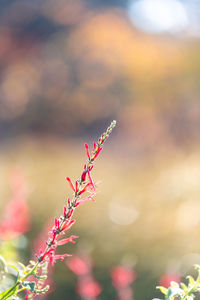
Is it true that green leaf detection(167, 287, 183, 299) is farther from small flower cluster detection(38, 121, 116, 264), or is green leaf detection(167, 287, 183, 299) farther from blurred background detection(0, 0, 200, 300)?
blurred background detection(0, 0, 200, 300)

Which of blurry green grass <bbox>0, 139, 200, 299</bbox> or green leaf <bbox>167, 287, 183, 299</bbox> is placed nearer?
green leaf <bbox>167, 287, 183, 299</bbox>

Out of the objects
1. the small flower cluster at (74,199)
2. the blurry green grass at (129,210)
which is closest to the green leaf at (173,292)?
the small flower cluster at (74,199)

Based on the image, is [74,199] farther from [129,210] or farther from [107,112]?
[107,112]

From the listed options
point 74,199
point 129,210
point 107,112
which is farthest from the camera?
point 107,112

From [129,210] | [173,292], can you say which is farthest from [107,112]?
[173,292]

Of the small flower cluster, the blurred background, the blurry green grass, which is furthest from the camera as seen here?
the blurred background

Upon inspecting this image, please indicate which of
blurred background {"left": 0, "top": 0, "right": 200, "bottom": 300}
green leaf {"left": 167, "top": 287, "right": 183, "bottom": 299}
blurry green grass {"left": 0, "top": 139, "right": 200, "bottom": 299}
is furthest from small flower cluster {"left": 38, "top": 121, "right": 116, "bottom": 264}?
blurred background {"left": 0, "top": 0, "right": 200, "bottom": 300}

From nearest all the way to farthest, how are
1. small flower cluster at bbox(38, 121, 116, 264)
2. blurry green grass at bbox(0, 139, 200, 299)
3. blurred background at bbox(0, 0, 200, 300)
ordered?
small flower cluster at bbox(38, 121, 116, 264) < blurry green grass at bbox(0, 139, 200, 299) < blurred background at bbox(0, 0, 200, 300)

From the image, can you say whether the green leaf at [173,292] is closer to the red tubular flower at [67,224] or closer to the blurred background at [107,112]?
the red tubular flower at [67,224]
